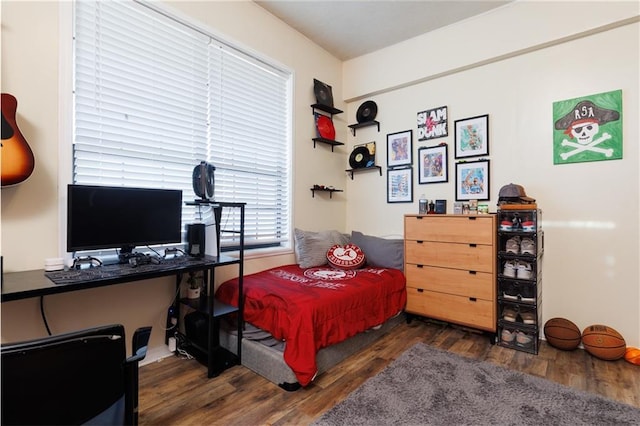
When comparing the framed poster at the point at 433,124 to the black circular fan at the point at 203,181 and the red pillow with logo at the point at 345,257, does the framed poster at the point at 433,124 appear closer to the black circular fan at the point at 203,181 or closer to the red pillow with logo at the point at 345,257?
the red pillow with logo at the point at 345,257

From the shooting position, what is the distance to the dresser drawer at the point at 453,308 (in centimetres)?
257

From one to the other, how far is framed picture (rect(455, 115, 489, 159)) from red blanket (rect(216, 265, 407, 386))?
149 cm

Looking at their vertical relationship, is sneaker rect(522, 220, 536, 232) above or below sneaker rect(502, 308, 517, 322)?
above

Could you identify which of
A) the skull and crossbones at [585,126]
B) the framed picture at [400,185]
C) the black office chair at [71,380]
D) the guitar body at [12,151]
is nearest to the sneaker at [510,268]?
the skull and crossbones at [585,126]

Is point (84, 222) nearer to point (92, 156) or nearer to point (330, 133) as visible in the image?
point (92, 156)

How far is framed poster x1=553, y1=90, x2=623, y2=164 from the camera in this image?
7.84 feet

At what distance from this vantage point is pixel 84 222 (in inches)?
69.6

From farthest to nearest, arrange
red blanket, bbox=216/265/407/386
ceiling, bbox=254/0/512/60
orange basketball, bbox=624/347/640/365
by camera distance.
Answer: ceiling, bbox=254/0/512/60
orange basketball, bbox=624/347/640/365
red blanket, bbox=216/265/407/386

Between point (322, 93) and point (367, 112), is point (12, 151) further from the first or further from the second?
point (367, 112)

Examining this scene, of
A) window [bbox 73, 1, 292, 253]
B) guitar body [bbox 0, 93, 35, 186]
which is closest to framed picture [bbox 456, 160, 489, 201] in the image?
window [bbox 73, 1, 292, 253]

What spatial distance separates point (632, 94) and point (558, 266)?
4.85ft

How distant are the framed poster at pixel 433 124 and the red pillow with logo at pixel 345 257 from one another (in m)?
1.50

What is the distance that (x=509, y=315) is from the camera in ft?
8.39

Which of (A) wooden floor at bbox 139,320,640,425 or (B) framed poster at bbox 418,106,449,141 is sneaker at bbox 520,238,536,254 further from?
(B) framed poster at bbox 418,106,449,141
